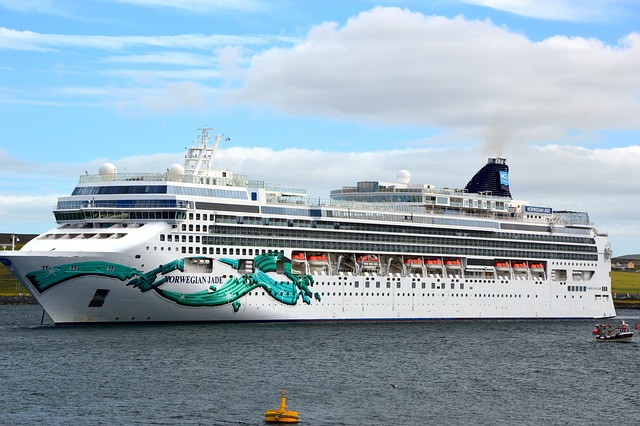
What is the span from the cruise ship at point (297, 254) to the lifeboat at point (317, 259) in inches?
5.5

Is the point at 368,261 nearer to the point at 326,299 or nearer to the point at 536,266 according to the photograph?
the point at 326,299

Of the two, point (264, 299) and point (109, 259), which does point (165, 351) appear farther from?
point (264, 299)

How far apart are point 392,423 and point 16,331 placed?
44.6 metres

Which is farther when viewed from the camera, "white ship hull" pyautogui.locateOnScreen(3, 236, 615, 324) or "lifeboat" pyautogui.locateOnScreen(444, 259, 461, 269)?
"lifeboat" pyautogui.locateOnScreen(444, 259, 461, 269)

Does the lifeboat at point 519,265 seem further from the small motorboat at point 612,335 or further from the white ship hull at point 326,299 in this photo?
the small motorboat at point 612,335

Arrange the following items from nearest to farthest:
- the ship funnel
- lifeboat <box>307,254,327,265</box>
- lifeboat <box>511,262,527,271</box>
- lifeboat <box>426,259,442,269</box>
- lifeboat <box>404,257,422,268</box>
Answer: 1. lifeboat <box>307,254,327,265</box>
2. lifeboat <box>404,257,422,268</box>
3. lifeboat <box>426,259,442,269</box>
4. lifeboat <box>511,262,527,271</box>
5. the ship funnel

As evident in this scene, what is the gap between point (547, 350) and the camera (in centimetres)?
7875

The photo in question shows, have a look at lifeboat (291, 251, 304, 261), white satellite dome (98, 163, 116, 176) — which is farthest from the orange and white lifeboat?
white satellite dome (98, 163, 116, 176)

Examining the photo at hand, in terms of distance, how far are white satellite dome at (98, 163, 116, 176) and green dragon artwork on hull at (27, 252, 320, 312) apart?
11.1 metres

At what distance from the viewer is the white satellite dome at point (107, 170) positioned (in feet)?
282

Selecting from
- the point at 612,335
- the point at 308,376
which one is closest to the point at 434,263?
the point at 612,335

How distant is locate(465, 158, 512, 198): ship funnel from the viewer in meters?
119

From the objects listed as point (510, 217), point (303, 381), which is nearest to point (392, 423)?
point (303, 381)

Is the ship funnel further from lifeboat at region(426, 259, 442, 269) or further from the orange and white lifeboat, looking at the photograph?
lifeboat at region(426, 259, 442, 269)
